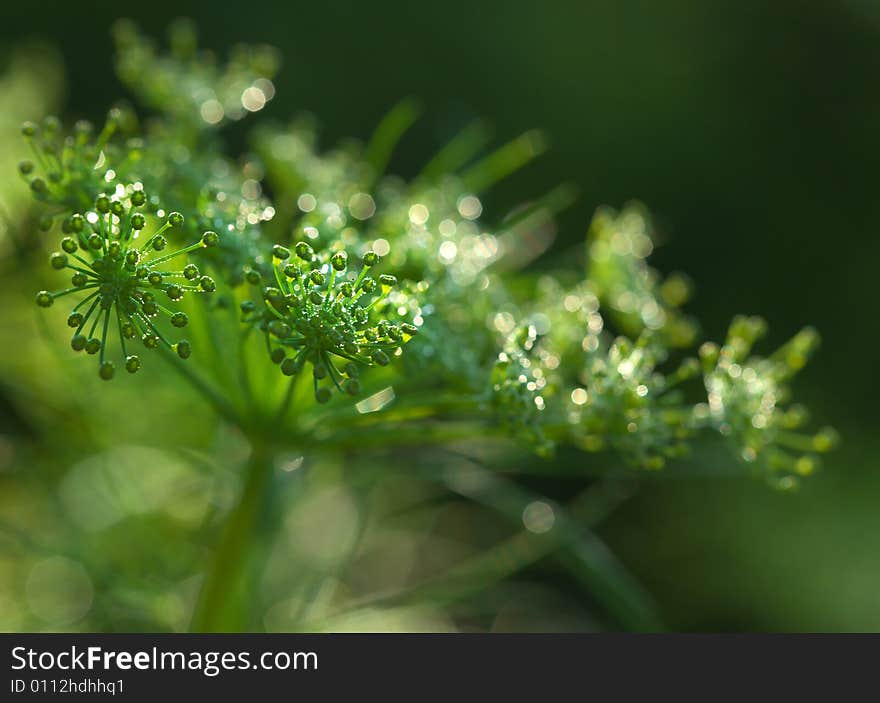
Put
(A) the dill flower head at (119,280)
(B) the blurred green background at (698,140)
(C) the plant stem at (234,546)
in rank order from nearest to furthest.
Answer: (A) the dill flower head at (119,280)
(C) the plant stem at (234,546)
(B) the blurred green background at (698,140)

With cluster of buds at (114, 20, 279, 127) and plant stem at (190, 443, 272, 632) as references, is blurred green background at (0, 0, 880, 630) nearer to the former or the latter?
cluster of buds at (114, 20, 279, 127)

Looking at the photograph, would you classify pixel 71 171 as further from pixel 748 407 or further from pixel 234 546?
pixel 748 407

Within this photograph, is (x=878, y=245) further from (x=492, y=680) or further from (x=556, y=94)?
(x=492, y=680)

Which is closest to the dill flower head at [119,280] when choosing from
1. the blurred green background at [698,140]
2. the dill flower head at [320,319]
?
the dill flower head at [320,319]

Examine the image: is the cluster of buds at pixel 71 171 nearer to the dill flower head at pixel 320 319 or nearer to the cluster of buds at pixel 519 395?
the dill flower head at pixel 320 319

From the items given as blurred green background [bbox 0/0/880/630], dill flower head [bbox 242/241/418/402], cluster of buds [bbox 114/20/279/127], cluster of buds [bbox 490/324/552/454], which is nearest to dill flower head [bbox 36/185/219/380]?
dill flower head [bbox 242/241/418/402]

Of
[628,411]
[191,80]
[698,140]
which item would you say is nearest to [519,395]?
[628,411]
